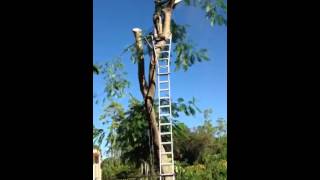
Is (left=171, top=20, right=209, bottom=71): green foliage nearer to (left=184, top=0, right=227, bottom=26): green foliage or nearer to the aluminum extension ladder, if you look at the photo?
the aluminum extension ladder

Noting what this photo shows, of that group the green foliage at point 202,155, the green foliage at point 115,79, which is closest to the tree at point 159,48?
the green foliage at point 115,79

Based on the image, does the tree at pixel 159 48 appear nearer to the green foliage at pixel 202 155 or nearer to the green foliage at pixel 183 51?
the green foliage at pixel 183 51

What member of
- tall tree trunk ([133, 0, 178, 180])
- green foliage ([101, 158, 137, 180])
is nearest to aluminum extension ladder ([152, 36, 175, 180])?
tall tree trunk ([133, 0, 178, 180])

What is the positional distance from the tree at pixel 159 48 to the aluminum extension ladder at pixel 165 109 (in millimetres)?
55

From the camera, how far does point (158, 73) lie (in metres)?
3.92

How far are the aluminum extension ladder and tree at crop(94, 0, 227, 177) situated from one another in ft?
0.18

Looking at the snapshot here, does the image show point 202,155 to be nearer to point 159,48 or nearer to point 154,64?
point 154,64

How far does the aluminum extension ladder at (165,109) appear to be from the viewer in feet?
12.8

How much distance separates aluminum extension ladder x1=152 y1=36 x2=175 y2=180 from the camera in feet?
12.8
